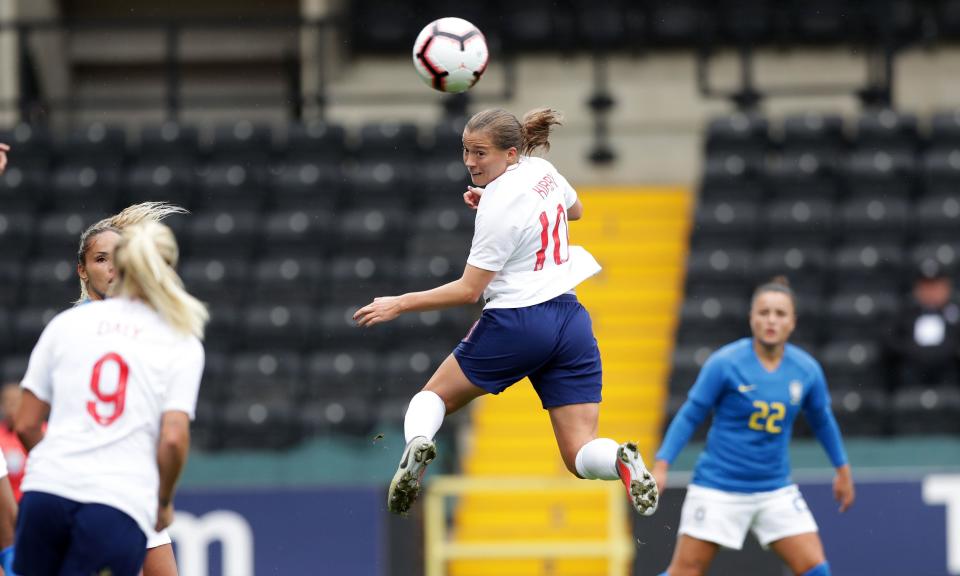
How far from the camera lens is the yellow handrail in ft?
35.0

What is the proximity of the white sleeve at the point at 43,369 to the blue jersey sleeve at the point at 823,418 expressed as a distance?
4.09 m

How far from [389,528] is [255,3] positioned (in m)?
8.96

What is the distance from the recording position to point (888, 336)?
469 inches

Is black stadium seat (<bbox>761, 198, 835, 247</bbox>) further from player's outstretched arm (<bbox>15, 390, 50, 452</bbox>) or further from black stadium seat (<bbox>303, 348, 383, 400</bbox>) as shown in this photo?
player's outstretched arm (<bbox>15, 390, 50, 452</bbox>)

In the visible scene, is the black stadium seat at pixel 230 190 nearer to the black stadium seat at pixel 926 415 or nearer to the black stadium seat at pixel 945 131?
the black stadium seat at pixel 926 415

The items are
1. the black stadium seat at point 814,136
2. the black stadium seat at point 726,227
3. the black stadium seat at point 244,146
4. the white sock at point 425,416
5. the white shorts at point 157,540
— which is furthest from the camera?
the black stadium seat at point 244,146

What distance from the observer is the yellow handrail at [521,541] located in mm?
10656

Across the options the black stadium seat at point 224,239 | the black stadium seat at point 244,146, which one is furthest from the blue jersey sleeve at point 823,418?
A: the black stadium seat at point 244,146

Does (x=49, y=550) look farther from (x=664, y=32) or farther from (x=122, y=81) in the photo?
(x=122, y=81)

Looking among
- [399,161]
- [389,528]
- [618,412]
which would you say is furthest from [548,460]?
[399,161]

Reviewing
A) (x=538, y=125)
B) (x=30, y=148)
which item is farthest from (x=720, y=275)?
(x=538, y=125)

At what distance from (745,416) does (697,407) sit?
0.24 m

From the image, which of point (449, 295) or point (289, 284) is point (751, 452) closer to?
point (449, 295)

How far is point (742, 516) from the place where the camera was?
24.2 feet
